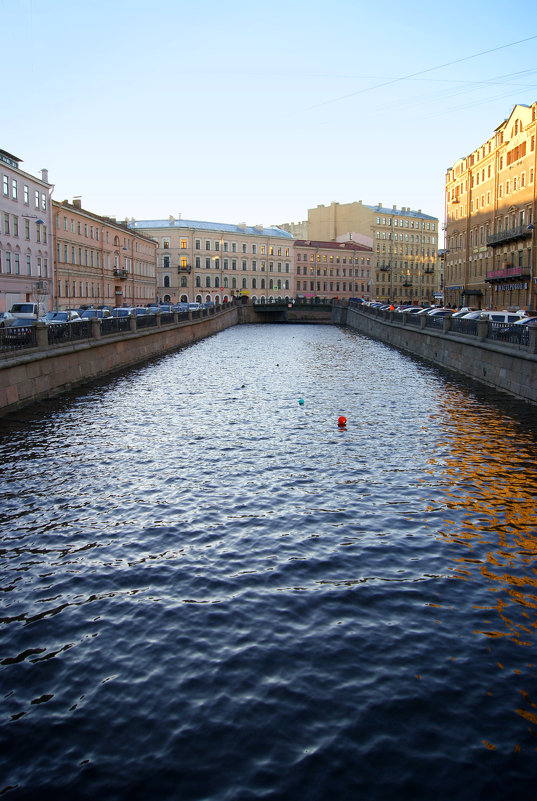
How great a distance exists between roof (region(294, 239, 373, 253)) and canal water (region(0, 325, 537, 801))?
106721 millimetres

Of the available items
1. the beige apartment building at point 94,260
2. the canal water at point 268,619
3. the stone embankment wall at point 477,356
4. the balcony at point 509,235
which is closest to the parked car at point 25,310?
the beige apartment building at point 94,260

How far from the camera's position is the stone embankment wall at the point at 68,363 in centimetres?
1852

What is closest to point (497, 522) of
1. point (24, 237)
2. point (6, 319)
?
point (6, 319)

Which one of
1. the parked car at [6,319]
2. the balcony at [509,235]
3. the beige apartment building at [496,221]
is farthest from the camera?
the beige apartment building at [496,221]

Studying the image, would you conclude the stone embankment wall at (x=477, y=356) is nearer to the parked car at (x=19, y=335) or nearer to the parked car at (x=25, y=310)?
the parked car at (x=19, y=335)

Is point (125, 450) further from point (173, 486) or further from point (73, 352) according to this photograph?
point (73, 352)

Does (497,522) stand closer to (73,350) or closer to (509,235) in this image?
(73,350)

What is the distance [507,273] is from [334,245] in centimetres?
7257

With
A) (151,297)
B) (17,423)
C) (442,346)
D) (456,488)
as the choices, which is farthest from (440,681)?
(151,297)

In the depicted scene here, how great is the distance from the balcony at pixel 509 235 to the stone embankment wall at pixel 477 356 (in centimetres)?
1137

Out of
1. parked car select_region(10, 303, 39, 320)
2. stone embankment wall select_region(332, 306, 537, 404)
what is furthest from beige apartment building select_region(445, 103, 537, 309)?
parked car select_region(10, 303, 39, 320)

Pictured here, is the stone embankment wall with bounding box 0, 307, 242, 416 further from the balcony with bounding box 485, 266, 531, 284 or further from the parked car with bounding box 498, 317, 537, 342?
the balcony with bounding box 485, 266, 531, 284

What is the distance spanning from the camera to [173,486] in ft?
39.0

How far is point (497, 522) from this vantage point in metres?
10.1
